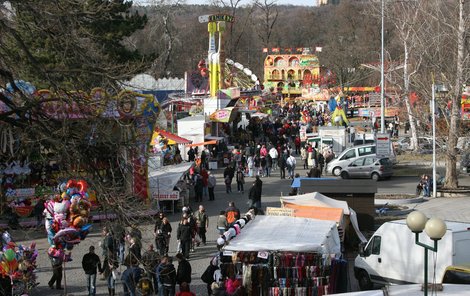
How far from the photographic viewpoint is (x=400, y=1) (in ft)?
127

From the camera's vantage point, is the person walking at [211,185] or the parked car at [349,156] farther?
the parked car at [349,156]

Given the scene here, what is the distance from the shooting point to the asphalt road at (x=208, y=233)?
16.5 m

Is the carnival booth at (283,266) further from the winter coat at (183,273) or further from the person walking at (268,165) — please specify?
the person walking at (268,165)

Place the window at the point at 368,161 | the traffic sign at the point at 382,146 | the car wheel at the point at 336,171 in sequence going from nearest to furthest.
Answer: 1. the traffic sign at the point at 382,146
2. the window at the point at 368,161
3. the car wheel at the point at 336,171

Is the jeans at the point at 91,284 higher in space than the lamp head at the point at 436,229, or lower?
lower

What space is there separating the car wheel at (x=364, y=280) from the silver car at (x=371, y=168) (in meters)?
16.6

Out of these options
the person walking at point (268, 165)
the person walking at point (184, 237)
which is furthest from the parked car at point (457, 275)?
the person walking at point (268, 165)

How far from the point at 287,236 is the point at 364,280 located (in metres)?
2.19

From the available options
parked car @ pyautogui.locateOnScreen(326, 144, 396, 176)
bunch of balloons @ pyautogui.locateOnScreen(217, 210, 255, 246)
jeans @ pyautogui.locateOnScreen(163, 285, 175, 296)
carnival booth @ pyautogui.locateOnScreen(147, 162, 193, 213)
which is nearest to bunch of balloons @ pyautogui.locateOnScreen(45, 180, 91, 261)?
jeans @ pyautogui.locateOnScreen(163, 285, 175, 296)

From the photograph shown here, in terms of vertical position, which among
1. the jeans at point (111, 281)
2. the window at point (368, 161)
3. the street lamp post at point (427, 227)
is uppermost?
the street lamp post at point (427, 227)

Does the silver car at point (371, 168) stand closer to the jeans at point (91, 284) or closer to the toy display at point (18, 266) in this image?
the jeans at point (91, 284)

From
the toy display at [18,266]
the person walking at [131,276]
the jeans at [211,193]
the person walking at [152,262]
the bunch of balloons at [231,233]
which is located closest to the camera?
the person walking at [152,262]

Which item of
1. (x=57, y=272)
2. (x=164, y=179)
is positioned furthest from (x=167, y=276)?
(x=164, y=179)

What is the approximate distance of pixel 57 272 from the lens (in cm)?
1631
